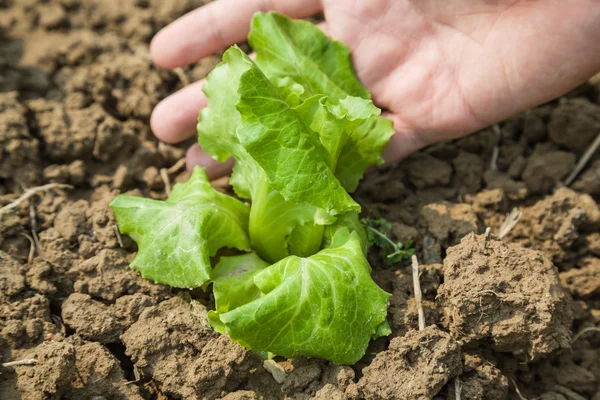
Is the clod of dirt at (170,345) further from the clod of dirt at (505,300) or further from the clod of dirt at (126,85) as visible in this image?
the clod of dirt at (126,85)

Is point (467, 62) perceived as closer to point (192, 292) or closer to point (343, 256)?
point (343, 256)

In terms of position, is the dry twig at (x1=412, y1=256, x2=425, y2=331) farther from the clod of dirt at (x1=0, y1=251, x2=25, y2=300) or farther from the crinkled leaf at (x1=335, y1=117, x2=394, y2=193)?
the clod of dirt at (x1=0, y1=251, x2=25, y2=300)

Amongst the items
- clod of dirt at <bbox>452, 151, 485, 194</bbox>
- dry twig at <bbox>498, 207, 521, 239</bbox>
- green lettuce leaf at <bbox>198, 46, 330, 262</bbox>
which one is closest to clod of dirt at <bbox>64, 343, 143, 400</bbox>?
green lettuce leaf at <bbox>198, 46, 330, 262</bbox>

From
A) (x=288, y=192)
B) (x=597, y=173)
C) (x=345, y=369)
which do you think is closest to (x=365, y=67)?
(x=288, y=192)

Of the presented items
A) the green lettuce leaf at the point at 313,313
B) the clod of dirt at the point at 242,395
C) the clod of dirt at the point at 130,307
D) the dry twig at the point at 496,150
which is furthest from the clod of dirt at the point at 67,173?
the dry twig at the point at 496,150

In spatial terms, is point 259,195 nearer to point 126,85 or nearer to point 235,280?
point 235,280
